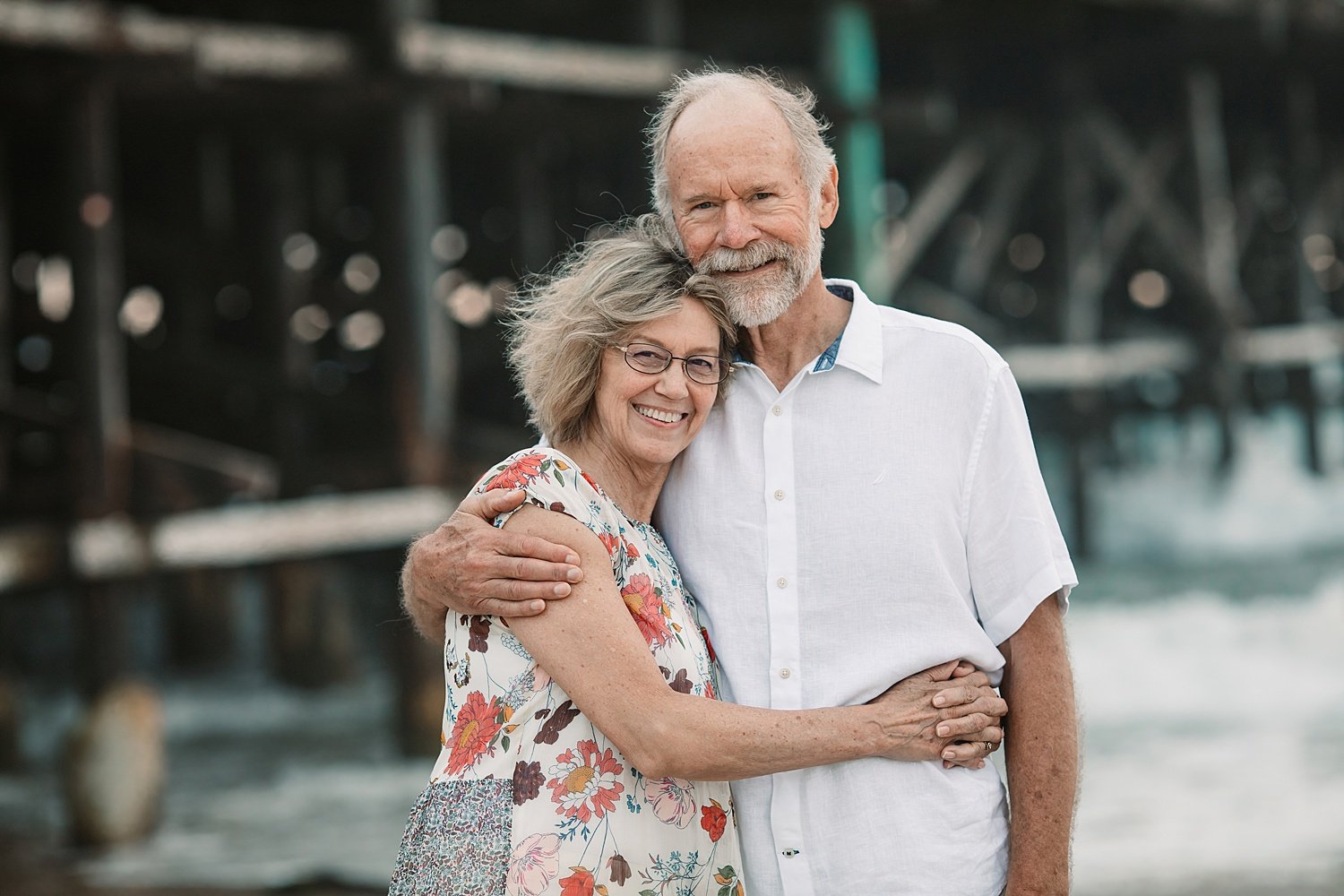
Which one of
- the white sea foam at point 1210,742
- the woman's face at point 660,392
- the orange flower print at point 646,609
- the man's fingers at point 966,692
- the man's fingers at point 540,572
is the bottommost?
the white sea foam at point 1210,742

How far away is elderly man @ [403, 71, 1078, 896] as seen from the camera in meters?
1.95

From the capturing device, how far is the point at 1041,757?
1.97 meters

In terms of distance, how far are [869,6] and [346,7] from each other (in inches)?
140

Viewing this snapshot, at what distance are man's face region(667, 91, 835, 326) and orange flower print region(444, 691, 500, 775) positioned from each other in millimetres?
641

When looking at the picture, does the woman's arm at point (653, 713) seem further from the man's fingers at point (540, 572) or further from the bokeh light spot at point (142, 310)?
the bokeh light spot at point (142, 310)

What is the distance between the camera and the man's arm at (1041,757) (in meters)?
1.95

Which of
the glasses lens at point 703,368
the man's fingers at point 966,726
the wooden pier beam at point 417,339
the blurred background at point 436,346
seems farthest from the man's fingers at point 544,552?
the wooden pier beam at point 417,339

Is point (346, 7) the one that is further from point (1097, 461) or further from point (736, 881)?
point (1097, 461)

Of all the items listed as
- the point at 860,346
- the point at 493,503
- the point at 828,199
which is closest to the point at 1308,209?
the point at 828,199

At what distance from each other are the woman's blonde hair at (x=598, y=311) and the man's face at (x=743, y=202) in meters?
0.04

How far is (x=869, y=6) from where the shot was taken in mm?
8898

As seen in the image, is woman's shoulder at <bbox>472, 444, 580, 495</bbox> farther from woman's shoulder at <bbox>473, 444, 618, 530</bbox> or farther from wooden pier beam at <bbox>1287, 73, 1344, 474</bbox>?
wooden pier beam at <bbox>1287, 73, 1344, 474</bbox>

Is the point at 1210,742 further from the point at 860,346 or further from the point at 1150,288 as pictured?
the point at 1150,288

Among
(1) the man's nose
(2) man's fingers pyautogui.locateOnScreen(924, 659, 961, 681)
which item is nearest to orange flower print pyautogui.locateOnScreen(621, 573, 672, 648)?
(2) man's fingers pyautogui.locateOnScreen(924, 659, 961, 681)
